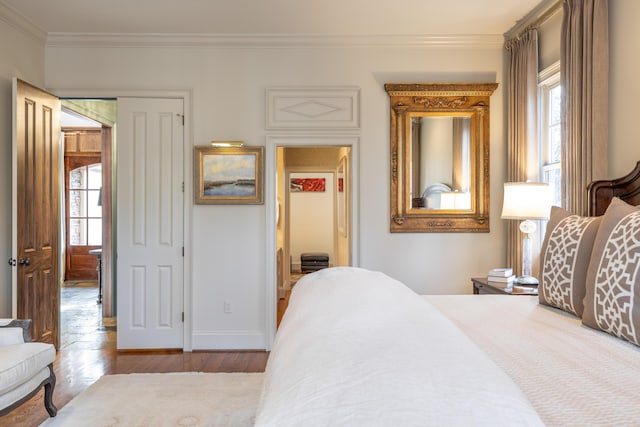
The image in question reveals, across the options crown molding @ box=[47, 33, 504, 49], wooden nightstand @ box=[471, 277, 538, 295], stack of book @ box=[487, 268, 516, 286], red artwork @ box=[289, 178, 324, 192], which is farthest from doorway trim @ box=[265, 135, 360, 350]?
red artwork @ box=[289, 178, 324, 192]

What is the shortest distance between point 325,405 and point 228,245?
341 centimetres

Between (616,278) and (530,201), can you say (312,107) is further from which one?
(616,278)

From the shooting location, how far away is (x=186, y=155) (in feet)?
12.9

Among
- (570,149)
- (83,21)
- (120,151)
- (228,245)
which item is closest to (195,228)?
(228,245)

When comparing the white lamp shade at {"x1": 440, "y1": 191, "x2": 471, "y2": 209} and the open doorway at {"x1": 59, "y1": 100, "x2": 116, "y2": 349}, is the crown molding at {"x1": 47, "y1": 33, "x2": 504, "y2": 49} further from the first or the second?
the open doorway at {"x1": 59, "y1": 100, "x2": 116, "y2": 349}

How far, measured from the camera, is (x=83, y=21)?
3.61 meters

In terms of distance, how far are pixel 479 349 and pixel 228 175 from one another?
3.32 m

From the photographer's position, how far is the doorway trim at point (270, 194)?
3.94 meters

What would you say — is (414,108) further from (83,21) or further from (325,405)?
(325,405)

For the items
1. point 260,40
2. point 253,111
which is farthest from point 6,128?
point 260,40

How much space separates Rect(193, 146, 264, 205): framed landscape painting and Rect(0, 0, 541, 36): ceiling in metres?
1.07

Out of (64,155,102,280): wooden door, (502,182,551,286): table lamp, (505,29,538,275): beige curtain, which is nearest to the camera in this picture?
(502,182,551,286): table lamp

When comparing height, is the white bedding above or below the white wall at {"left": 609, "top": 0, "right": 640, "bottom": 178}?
below

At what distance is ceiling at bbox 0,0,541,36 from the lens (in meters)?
3.31
